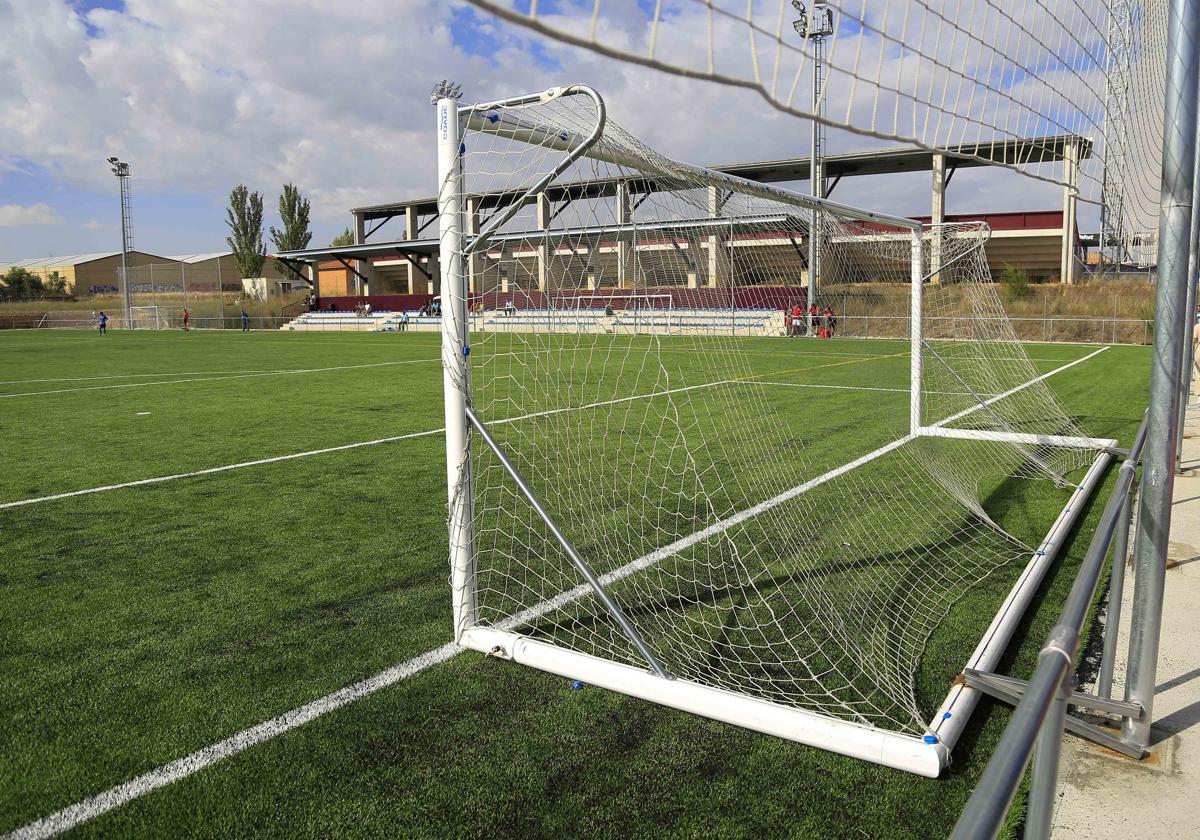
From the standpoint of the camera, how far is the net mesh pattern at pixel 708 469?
361 centimetres

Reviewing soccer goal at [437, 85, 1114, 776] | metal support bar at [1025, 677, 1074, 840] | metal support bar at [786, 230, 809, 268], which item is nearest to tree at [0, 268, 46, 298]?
metal support bar at [786, 230, 809, 268]

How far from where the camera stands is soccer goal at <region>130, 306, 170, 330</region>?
Result: 189 ft

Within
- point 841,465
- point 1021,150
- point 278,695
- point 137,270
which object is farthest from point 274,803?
A: point 137,270

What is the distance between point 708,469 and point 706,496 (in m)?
2.13

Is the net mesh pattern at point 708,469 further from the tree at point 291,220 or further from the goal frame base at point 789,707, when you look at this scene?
the tree at point 291,220

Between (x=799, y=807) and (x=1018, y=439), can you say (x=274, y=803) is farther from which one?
(x=1018, y=439)

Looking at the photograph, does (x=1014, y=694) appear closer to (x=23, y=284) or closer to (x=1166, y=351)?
(x=1166, y=351)

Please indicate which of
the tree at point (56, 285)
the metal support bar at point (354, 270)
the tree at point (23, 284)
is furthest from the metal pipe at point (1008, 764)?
the tree at point (56, 285)

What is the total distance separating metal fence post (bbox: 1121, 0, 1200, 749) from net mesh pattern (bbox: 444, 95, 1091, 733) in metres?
0.76

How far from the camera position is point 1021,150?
3494 millimetres

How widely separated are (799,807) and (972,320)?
8.23m

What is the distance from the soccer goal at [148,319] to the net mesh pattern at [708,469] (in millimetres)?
56418

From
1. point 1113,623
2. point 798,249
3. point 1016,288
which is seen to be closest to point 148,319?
point 1016,288

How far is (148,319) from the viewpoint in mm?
58594
